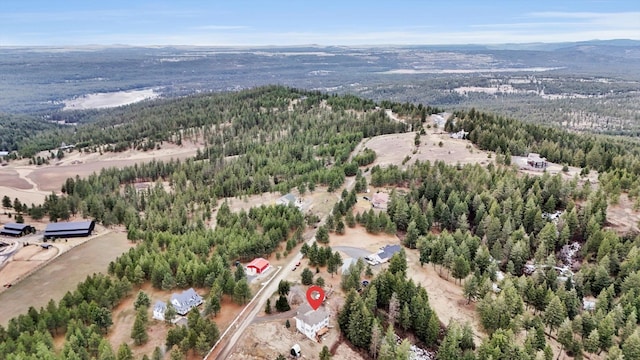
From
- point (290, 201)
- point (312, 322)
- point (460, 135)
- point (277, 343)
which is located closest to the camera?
point (277, 343)

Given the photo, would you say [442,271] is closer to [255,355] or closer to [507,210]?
[507,210]

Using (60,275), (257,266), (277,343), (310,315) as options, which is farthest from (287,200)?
(277,343)

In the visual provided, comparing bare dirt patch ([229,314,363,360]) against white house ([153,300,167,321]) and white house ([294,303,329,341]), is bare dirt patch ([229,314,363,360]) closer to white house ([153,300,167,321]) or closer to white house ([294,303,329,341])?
white house ([294,303,329,341])

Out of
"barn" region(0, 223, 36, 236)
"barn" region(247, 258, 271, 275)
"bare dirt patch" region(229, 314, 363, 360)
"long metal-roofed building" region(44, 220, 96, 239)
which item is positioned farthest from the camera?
"barn" region(0, 223, 36, 236)

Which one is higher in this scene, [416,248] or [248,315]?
[248,315]

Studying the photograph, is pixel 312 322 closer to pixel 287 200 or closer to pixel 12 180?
pixel 287 200

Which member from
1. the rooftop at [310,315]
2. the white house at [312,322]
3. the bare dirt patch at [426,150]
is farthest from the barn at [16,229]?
the bare dirt patch at [426,150]

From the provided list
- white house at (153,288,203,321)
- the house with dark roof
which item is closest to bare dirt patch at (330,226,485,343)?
white house at (153,288,203,321)
